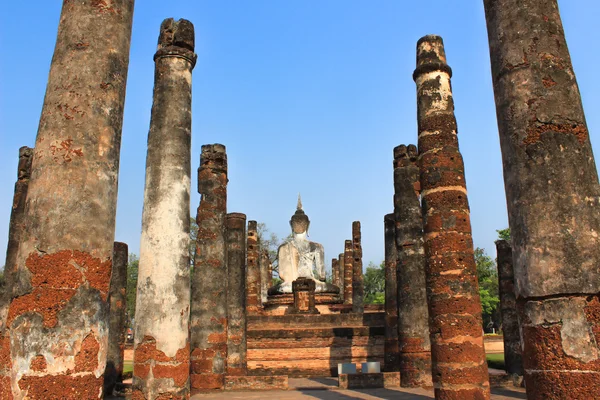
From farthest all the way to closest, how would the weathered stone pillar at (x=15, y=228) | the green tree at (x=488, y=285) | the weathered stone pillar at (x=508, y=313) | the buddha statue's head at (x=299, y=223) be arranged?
1. the green tree at (x=488, y=285)
2. the buddha statue's head at (x=299, y=223)
3. the weathered stone pillar at (x=508, y=313)
4. the weathered stone pillar at (x=15, y=228)

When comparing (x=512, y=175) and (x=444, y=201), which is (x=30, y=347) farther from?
(x=444, y=201)

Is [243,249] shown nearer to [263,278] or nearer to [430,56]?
[430,56]

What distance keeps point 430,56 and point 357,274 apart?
15.9m

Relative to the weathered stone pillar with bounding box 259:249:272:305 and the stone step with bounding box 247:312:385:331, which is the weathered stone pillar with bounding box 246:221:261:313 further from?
the weathered stone pillar with bounding box 259:249:272:305

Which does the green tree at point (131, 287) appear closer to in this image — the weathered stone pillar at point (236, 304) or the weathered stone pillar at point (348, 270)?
the weathered stone pillar at point (348, 270)

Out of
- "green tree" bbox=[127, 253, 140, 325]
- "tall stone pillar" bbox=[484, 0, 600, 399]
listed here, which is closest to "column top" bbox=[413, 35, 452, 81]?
"tall stone pillar" bbox=[484, 0, 600, 399]

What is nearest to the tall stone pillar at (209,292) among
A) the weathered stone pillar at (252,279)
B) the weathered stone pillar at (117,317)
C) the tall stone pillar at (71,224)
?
the weathered stone pillar at (117,317)

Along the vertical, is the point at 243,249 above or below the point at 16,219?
below

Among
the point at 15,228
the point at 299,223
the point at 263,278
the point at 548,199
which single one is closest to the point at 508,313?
the point at 548,199

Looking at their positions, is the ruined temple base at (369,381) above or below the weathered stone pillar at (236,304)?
below

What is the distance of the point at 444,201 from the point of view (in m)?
9.16

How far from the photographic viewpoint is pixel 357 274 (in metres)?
Answer: 24.6

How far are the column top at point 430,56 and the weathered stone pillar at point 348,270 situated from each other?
58.4ft

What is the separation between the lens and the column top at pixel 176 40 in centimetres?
874
